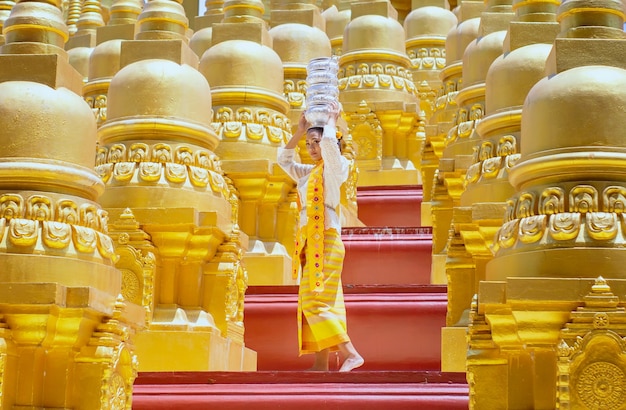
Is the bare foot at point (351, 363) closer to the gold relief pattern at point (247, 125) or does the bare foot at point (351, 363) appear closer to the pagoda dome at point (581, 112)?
the pagoda dome at point (581, 112)

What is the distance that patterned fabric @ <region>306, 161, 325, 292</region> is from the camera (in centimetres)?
757

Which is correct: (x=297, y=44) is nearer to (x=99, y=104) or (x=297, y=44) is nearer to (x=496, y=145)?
(x=99, y=104)

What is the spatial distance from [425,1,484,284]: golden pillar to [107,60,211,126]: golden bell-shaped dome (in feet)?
5.91

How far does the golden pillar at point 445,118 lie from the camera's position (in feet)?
30.6

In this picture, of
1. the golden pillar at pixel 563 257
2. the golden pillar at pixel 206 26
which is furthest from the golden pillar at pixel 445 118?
the golden pillar at pixel 563 257

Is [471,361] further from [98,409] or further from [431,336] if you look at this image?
[431,336]

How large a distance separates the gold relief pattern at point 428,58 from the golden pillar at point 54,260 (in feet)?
27.9

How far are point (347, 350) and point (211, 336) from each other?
871 mm

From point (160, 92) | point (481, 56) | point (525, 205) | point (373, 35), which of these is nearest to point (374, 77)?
point (373, 35)

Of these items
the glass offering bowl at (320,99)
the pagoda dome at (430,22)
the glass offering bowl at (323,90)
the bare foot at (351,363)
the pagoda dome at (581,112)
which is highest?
the pagoda dome at (430,22)

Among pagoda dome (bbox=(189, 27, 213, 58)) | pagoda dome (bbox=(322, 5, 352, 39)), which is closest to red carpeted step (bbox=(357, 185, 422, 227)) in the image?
pagoda dome (bbox=(189, 27, 213, 58))

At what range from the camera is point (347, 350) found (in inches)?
292

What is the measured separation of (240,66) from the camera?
9977 millimetres

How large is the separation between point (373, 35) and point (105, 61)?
111 inches
